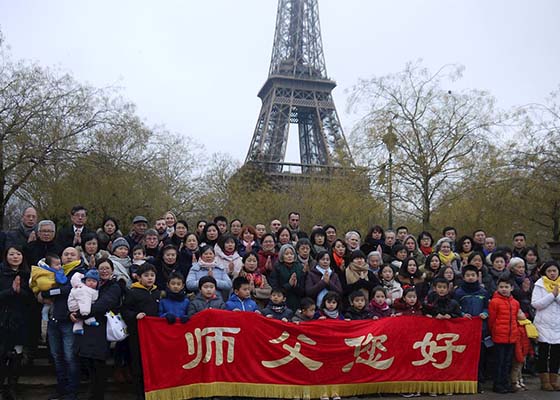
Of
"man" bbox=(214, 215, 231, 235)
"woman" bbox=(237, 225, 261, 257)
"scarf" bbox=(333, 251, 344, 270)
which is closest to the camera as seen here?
"scarf" bbox=(333, 251, 344, 270)

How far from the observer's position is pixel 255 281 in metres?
6.80

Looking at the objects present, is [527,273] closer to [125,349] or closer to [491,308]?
[491,308]

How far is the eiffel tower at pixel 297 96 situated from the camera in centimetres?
4403

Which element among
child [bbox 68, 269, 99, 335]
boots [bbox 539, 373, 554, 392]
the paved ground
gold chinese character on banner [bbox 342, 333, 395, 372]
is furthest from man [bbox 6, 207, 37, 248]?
boots [bbox 539, 373, 554, 392]

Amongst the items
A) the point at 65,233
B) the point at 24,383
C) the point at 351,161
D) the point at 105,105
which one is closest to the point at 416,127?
the point at 351,161

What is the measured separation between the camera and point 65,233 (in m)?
7.02

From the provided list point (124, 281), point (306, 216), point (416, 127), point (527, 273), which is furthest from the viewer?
point (306, 216)

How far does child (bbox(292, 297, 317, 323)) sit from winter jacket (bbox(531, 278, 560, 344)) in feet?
9.67

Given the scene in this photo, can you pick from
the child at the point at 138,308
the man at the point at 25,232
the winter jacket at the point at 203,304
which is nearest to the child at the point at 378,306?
the winter jacket at the point at 203,304

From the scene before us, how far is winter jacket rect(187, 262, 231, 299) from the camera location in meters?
6.36

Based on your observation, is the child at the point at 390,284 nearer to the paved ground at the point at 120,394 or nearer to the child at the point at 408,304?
the child at the point at 408,304

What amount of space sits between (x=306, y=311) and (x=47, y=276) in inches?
119

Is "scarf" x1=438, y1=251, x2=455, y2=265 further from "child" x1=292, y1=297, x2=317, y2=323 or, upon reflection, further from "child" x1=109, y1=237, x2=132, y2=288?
"child" x1=109, y1=237, x2=132, y2=288

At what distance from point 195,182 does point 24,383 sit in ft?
68.9
